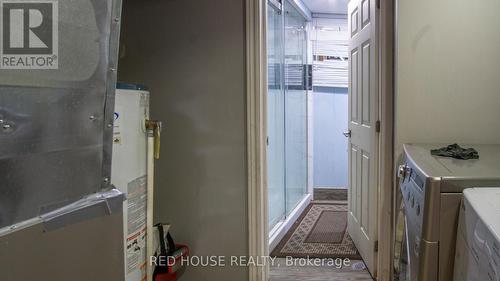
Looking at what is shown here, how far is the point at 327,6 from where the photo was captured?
3945mm

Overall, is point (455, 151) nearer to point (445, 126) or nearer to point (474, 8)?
point (445, 126)

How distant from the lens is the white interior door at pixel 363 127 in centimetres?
223

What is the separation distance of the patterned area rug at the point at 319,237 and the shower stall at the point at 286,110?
6.5 inches

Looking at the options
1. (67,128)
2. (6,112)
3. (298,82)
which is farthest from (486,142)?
(298,82)

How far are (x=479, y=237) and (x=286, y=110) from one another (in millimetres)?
2775

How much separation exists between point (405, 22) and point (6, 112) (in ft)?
5.60

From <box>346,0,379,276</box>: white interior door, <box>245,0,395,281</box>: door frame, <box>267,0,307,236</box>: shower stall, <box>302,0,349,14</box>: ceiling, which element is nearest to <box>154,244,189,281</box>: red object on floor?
<box>245,0,395,281</box>: door frame

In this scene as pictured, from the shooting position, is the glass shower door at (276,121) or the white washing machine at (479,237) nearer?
the white washing machine at (479,237)

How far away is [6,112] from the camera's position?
0.62 m

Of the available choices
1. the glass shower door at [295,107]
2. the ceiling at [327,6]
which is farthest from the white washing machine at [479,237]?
the ceiling at [327,6]

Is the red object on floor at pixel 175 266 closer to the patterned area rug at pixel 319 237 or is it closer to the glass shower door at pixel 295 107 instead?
the patterned area rug at pixel 319 237

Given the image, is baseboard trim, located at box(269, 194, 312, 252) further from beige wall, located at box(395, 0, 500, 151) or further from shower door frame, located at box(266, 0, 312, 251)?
beige wall, located at box(395, 0, 500, 151)

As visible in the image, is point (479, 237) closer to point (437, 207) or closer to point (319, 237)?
point (437, 207)

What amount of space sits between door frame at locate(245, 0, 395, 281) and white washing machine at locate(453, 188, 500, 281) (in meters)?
1.10
